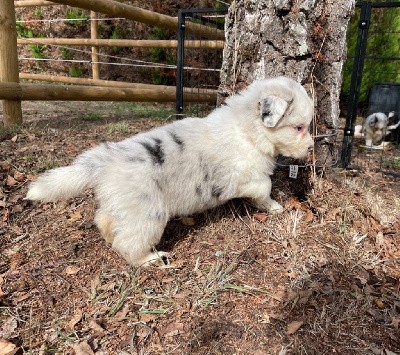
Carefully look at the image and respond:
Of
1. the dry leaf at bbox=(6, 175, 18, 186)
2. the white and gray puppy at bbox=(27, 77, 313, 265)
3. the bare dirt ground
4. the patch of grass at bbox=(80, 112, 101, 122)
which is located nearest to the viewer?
the bare dirt ground

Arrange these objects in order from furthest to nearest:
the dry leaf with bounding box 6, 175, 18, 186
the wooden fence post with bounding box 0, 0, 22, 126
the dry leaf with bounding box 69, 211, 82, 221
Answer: the wooden fence post with bounding box 0, 0, 22, 126, the dry leaf with bounding box 6, 175, 18, 186, the dry leaf with bounding box 69, 211, 82, 221

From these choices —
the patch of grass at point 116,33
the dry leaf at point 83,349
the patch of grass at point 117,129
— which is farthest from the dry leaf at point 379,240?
the patch of grass at point 116,33

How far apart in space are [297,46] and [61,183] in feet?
6.71

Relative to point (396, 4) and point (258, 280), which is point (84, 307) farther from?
point (396, 4)

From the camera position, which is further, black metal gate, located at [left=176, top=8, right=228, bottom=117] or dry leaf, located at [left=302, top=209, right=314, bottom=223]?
black metal gate, located at [left=176, top=8, right=228, bottom=117]

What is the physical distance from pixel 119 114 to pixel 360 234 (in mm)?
5363

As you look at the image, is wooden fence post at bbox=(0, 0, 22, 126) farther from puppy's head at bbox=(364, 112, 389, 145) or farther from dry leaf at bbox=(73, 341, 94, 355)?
puppy's head at bbox=(364, 112, 389, 145)

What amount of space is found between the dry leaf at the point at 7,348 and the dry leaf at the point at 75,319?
289 mm

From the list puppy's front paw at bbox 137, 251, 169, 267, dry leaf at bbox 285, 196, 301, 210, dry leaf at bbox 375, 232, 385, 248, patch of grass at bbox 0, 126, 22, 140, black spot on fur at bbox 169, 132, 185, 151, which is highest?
black spot on fur at bbox 169, 132, 185, 151

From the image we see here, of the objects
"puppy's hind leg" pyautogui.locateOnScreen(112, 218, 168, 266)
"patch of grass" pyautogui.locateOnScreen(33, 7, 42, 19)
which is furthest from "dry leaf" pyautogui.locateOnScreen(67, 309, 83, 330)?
"patch of grass" pyautogui.locateOnScreen(33, 7, 42, 19)

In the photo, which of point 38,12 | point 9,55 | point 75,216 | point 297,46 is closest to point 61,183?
point 75,216

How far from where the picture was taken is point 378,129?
644 centimetres

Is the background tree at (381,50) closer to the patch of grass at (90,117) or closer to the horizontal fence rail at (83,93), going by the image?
the horizontal fence rail at (83,93)

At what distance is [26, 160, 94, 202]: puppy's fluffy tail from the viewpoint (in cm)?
230
